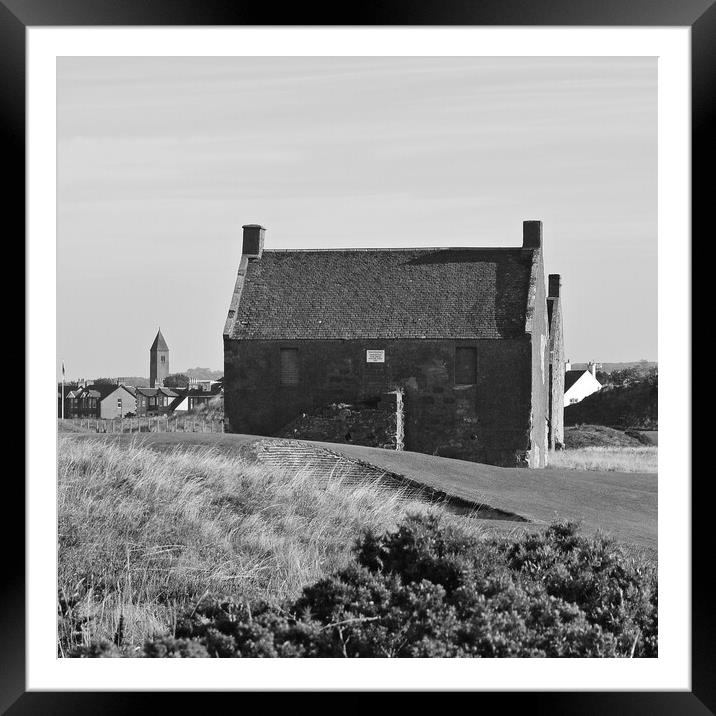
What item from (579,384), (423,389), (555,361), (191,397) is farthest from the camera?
(191,397)

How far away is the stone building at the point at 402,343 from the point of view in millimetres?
30922

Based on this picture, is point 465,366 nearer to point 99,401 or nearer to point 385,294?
point 385,294

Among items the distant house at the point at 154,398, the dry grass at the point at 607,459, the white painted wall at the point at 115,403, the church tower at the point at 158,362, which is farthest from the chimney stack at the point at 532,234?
the church tower at the point at 158,362

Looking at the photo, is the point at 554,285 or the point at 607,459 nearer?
the point at 607,459

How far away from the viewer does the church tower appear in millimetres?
93938

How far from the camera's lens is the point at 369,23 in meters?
7.14

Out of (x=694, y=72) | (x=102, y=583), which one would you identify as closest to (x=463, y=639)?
(x=102, y=583)

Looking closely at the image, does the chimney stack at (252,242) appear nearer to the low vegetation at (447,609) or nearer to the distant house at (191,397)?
the low vegetation at (447,609)

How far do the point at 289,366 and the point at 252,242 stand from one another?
459 centimetres

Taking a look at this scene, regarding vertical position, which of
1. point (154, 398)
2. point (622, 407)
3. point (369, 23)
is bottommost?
point (154, 398)

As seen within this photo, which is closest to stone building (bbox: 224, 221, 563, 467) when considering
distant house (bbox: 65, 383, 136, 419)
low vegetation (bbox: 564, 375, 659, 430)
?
low vegetation (bbox: 564, 375, 659, 430)

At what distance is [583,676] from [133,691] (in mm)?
3290

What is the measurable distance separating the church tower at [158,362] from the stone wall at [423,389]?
56865 millimetres

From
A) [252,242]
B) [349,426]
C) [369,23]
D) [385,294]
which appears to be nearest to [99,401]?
[252,242]
